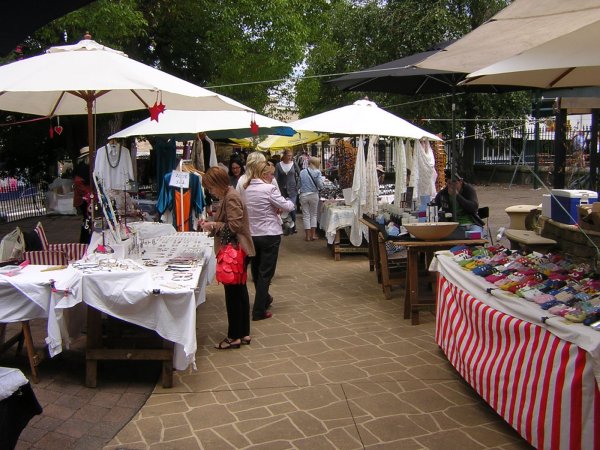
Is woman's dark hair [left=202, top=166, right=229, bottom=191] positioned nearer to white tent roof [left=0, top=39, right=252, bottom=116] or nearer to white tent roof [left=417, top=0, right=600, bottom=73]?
white tent roof [left=0, top=39, right=252, bottom=116]

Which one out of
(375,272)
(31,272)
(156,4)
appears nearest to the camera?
(31,272)

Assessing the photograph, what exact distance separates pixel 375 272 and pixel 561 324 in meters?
5.93

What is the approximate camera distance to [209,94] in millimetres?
5027

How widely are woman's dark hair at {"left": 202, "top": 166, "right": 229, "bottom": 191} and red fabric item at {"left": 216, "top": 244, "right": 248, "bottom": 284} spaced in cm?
55

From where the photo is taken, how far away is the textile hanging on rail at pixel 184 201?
8406mm

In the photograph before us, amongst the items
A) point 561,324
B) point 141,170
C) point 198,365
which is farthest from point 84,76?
point 141,170

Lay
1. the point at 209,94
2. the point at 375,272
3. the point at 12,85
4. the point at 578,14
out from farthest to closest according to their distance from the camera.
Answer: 1. the point at 375,272
2. the point at 209,94
3. the point at 12,85
4. the point at 578,14

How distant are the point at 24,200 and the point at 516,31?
1897 centimetres

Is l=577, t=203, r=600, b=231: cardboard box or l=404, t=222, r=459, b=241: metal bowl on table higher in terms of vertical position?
l=577, t=203, r=600, b=231: cardboard box

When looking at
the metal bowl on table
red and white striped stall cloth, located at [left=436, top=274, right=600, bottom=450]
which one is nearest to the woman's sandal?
red and white striped stall cloth, located at [left=436, top=274, right=600, bottom=450]

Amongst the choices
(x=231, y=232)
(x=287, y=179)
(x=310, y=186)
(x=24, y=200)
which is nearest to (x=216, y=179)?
(x=231, y=232)

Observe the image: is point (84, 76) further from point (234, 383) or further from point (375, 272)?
point (375, 272)

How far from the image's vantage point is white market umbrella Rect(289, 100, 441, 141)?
864 centimetres

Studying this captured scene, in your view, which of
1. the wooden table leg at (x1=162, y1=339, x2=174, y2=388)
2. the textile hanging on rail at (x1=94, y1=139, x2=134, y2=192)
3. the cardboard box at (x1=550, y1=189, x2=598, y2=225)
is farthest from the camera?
the textile hanging on rail at (x1=94, y1=139, x2=134, y2=192)
